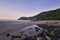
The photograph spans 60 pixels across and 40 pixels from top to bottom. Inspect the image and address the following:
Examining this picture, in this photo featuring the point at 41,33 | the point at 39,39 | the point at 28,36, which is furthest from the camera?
the point at 41,33

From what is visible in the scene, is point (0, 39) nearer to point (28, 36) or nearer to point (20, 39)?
point (20, 39)

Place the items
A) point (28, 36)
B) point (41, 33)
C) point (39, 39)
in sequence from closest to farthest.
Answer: point (39, 39) → point (28, 36) → point (41, 33)

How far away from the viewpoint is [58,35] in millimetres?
12820

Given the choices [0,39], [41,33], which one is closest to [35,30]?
[41,33]

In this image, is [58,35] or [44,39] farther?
[58,35]

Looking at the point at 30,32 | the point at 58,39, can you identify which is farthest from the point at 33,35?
the point at 58,39

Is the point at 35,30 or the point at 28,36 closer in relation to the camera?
the point at 28,36

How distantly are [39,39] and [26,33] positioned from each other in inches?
68.1

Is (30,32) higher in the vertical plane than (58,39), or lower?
higher

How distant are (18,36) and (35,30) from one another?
5.95ft

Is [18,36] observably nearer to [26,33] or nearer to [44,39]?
[26,33]

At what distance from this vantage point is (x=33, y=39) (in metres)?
11.1

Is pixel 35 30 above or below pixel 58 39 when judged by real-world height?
above

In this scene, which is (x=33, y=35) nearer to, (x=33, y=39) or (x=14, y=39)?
(x=33, y=39)
